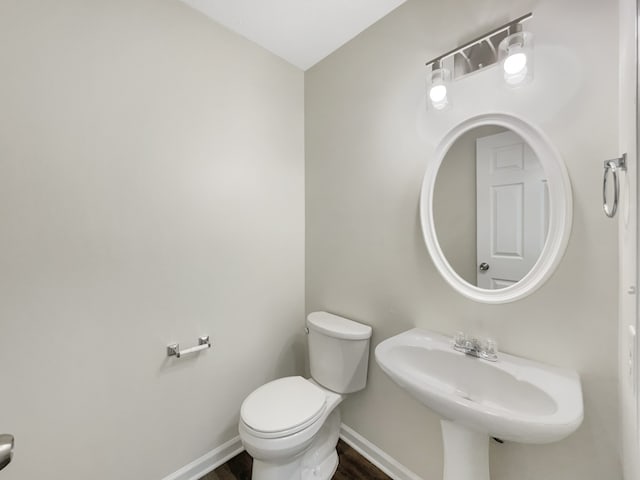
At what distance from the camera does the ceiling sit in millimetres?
1377

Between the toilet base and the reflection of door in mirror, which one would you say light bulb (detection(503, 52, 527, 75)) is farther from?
the toilet base

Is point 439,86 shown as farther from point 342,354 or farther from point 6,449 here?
point 6,449

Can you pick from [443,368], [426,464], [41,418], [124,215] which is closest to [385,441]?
[426,464]

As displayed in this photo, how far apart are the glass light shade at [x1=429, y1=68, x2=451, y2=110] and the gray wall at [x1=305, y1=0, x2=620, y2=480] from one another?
0.05 meters

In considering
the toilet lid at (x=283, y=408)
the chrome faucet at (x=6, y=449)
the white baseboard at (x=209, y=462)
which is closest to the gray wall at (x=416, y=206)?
the toilet lid at (x=283, y=408)

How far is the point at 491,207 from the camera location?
113 centimetres

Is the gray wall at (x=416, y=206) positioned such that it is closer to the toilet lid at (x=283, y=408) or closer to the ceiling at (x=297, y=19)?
the ceiling at (x=297, y=19)

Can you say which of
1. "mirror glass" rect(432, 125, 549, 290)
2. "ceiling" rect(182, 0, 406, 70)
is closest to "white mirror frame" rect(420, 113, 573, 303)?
"mirror glass" rect(432, 125, 549, 290)

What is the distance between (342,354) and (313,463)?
0.58m

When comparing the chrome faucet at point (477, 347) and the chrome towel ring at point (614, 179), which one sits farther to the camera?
the chrome faucet at point (477, 347)

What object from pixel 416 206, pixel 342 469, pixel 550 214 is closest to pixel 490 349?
pixel 550 214

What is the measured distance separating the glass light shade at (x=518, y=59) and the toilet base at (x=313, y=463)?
71.4 inches

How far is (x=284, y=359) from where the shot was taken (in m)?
1.84

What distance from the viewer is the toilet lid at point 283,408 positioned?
45.4 inches
